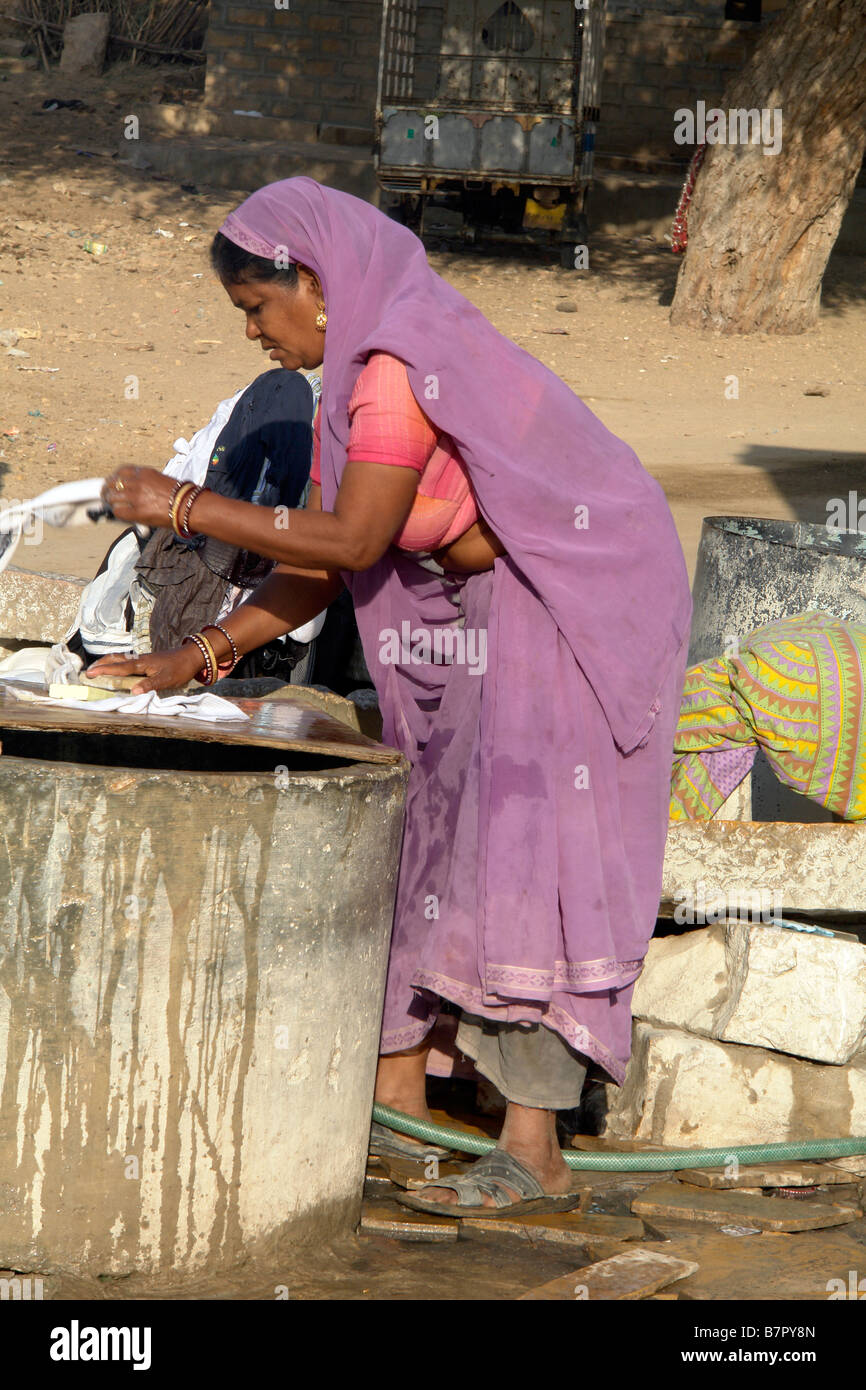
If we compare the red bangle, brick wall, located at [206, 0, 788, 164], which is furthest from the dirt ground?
the red bangle

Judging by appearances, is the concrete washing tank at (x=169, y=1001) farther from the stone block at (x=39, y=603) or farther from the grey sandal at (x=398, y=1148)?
the stone block at (x=39, y=603)

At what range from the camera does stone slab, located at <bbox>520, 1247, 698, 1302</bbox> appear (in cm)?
225

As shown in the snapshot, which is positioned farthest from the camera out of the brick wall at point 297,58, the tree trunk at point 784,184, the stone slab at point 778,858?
the brick wall at point 297,58

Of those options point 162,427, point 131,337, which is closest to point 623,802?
point 162,427

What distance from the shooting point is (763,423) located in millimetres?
10367

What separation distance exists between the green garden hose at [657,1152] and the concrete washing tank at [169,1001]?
48 cm

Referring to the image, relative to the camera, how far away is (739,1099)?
314cm

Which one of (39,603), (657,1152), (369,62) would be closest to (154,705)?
(657,1152)

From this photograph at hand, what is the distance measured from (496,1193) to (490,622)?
38.8 inches

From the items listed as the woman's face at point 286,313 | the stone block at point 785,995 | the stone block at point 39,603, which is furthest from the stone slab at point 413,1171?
the stone block at point 39,603

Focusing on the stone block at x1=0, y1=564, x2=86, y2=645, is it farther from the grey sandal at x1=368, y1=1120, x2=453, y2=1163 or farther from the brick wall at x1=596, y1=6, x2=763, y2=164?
the brick wall at x1=596, y1=6, x2=763, y2=164

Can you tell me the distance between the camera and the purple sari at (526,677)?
2465 mm

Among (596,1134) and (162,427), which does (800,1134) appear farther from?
(162,427)

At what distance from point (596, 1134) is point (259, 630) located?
136cm
